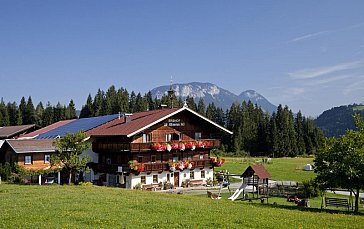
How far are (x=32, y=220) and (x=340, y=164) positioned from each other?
1944cm

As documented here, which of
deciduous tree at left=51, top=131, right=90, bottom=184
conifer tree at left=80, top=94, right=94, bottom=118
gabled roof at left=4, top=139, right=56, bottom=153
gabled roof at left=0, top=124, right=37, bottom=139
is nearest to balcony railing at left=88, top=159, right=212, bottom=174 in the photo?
gabled roof at left=4, top=139, right=56, bottom=153

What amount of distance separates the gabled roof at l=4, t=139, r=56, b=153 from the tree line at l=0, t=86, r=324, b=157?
68378 millimetres

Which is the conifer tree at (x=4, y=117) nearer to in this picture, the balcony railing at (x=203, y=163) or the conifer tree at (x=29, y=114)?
the conifer tree at (x=29, y=114)

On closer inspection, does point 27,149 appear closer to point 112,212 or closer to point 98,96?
point 112,212

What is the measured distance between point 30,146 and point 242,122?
8694 centimetres

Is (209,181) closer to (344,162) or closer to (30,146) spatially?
(30,146)

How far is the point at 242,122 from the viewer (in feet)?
395

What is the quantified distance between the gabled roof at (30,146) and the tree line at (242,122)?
224ft

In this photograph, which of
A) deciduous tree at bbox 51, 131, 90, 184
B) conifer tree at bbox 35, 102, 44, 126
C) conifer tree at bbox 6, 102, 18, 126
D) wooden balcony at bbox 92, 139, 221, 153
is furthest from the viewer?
conifer tree at bbox 35, 102, 44, 126

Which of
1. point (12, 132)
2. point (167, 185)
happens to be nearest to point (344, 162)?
point (167, 185)

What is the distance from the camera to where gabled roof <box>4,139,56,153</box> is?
129 ft

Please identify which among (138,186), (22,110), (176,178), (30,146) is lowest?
(138,186)

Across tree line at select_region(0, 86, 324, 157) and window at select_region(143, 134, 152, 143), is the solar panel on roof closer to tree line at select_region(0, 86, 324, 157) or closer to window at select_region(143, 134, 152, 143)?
window at select_region(143, 134, 152, 143)

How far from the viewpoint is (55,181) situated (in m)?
42.1
